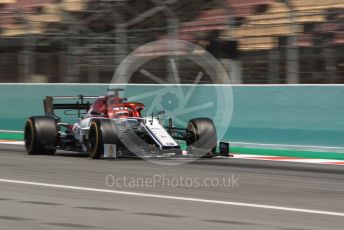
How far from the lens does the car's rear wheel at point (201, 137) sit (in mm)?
11641

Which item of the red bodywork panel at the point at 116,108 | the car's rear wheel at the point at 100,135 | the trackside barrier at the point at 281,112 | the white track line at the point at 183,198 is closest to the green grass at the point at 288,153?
the trackside barrier at the point at 281,112

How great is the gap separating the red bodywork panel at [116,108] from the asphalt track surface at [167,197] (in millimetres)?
822

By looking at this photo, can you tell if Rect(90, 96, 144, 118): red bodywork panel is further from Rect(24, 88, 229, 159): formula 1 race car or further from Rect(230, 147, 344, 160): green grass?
Rect(230, 147, 344, 160): green grass

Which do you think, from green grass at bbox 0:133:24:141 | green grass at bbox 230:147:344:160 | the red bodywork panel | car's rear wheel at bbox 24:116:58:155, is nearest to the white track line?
the red bodywork panel

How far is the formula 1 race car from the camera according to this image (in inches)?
436

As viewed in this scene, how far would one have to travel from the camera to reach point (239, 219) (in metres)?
6.22

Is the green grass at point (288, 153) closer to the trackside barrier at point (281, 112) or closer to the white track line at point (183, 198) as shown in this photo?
the trackside barrier at point (281, 112)

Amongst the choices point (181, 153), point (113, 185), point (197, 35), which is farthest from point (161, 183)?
point (197, 35)

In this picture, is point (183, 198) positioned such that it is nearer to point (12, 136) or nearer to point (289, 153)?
point (289, 153)

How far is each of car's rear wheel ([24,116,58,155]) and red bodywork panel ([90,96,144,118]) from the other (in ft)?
3.02

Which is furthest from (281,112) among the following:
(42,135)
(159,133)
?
(42,135)

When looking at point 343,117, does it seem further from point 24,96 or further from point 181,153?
point 24,96

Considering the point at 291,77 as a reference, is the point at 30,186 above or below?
below

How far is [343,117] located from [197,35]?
473 cm
